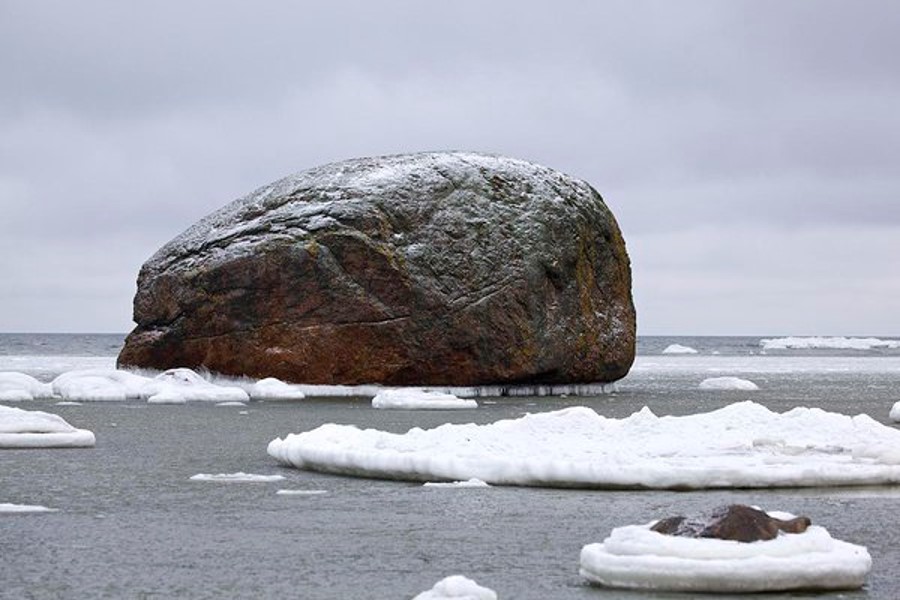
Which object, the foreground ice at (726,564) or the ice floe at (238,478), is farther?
the ice floe at (238,478)

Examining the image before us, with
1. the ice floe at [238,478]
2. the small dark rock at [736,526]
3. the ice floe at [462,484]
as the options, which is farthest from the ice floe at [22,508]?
the small dark rock at [736,526]

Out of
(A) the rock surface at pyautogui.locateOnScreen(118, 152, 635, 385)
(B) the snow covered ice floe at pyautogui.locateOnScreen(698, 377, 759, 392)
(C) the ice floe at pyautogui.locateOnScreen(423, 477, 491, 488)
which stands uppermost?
(A) the rock surface at pyautogui.locateOnScreen(118, 152, 635, 385)

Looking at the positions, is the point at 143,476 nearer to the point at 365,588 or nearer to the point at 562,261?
the point at 365,588

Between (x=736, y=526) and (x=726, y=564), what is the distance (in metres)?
0.25

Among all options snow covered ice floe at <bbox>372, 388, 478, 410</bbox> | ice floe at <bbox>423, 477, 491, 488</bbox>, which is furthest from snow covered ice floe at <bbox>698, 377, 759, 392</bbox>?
ice floe at <bbox>423, 477, 491, 488</bbox>

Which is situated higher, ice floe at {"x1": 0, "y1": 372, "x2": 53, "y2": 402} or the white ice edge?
ice floe at {"x1": 0, "y1": 372, "x2": 53, "y2": 402}

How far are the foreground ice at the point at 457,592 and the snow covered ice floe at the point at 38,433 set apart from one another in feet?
26.9

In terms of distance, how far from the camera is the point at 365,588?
602 centimetres

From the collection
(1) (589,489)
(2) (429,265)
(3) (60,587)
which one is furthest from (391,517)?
(2) (429,265)

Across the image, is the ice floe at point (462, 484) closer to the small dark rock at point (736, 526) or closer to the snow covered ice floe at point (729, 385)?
the small dark rock at point (736, 526)

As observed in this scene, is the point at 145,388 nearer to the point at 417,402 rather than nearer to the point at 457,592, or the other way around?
the point at 417,402

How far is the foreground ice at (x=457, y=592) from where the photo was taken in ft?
17.8

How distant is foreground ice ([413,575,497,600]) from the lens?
542cm

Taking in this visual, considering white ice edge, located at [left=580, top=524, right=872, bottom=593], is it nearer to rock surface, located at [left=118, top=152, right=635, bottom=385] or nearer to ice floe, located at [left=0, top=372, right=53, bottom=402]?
ice floe, located at [left=0, top=372, right=53, bottom=402]
